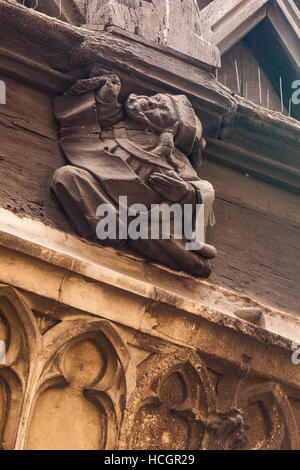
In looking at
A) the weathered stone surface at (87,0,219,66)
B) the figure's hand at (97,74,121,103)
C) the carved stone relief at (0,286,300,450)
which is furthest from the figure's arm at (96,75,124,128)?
the carved stone relief at (0,286,300,450)

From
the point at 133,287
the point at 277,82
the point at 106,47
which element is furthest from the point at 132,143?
the point at 277,82

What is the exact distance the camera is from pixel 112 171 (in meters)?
3.59

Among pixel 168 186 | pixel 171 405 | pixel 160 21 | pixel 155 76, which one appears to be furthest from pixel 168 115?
pixel 171 405

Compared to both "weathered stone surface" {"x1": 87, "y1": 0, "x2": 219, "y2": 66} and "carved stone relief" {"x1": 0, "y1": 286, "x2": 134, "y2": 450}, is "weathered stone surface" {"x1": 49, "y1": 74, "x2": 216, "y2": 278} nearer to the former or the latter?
"weathered stone surface" {"x1": 87, "y1": 0, "x2": 219, "y2": 66}

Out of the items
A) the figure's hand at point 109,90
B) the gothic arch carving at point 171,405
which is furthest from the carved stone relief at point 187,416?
the figure's hand at point 109,90

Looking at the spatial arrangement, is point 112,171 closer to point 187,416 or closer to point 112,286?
point 112,286

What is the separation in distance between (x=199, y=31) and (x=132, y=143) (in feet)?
3.11

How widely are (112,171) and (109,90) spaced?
0.41 meters

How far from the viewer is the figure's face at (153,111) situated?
383 cm

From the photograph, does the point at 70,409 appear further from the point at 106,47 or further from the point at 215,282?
the point at 106,47

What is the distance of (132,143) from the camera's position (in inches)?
148

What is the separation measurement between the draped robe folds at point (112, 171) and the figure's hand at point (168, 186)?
22mm

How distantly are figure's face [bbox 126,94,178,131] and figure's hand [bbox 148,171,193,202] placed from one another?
1.00ft

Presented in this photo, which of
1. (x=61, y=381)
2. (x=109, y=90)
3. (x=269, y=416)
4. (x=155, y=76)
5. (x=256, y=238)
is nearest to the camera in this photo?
(x=61, y=381)
